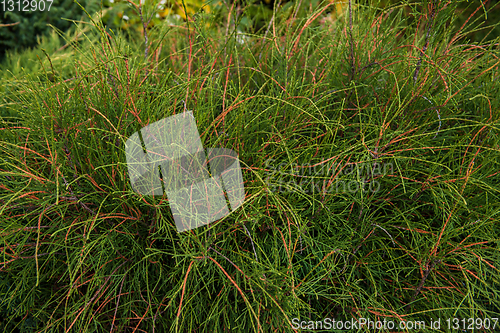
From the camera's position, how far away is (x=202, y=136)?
1001mm

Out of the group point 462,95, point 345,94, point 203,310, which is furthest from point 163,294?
point 462,95

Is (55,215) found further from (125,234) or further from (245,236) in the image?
(245,236)

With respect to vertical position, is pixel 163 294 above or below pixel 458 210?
→ below

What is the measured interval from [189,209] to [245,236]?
0.19 metres

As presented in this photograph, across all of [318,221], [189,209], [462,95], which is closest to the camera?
[189,209]

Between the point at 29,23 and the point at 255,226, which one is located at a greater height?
the point at 29,23

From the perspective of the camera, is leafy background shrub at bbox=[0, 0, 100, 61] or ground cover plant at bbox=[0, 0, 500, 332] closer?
ground cover plant at bbox=[0, 0, 500, 332]

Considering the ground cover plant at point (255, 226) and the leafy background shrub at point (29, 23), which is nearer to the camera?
the ground cover plant at point (255, 226)

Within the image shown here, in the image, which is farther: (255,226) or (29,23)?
(29,23)

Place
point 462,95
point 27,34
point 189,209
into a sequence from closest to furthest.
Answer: point 189,209, point 462,95, point 27,34

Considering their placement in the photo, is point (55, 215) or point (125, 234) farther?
point (55, 215)

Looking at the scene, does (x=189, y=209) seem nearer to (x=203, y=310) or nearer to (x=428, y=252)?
(x=203, y=310)

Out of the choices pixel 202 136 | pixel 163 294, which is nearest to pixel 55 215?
pixel 163 294

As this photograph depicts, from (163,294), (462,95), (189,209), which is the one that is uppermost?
(462,95)
